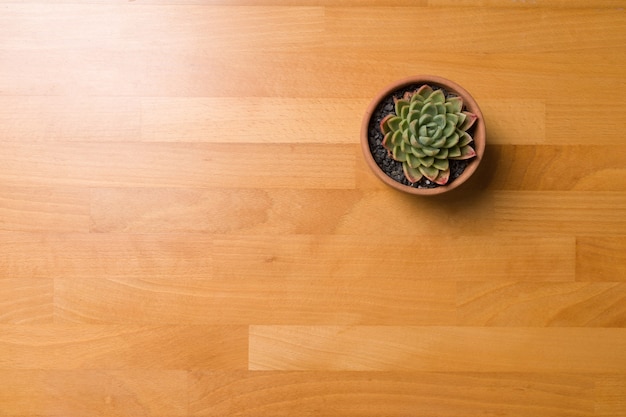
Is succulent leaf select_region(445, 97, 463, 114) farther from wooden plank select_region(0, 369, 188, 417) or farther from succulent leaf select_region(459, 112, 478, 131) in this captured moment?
wooden plank select_region(0, 369, 188, 417)

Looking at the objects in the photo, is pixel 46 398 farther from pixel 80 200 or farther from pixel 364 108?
pixel 364 108

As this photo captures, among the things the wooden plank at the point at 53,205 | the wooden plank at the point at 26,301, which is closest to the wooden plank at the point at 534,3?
the wooden plank at the point at 53,205

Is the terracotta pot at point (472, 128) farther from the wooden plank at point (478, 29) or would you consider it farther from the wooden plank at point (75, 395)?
the wooden plank at point (75, 395)

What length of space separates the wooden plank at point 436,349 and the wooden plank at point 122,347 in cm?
6

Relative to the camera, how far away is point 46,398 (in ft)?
4.14

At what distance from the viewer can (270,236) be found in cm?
127

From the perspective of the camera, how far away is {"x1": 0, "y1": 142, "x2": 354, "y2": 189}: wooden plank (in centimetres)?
127

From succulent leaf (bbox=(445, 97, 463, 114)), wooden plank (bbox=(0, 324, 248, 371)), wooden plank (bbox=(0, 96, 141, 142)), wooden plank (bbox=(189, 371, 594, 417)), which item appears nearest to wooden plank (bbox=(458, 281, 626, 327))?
wooden plank (bbox=(189, 371, 594, 417))

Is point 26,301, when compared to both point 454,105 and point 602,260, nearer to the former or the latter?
point 454,105

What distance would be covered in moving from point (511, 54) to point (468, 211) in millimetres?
336

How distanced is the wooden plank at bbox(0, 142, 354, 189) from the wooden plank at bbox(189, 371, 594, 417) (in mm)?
393

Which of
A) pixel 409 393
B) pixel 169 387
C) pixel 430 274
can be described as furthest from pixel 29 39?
pixel 409 393

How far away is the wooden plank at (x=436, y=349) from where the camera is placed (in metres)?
1.27

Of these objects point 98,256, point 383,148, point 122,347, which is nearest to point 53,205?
point 98,256
